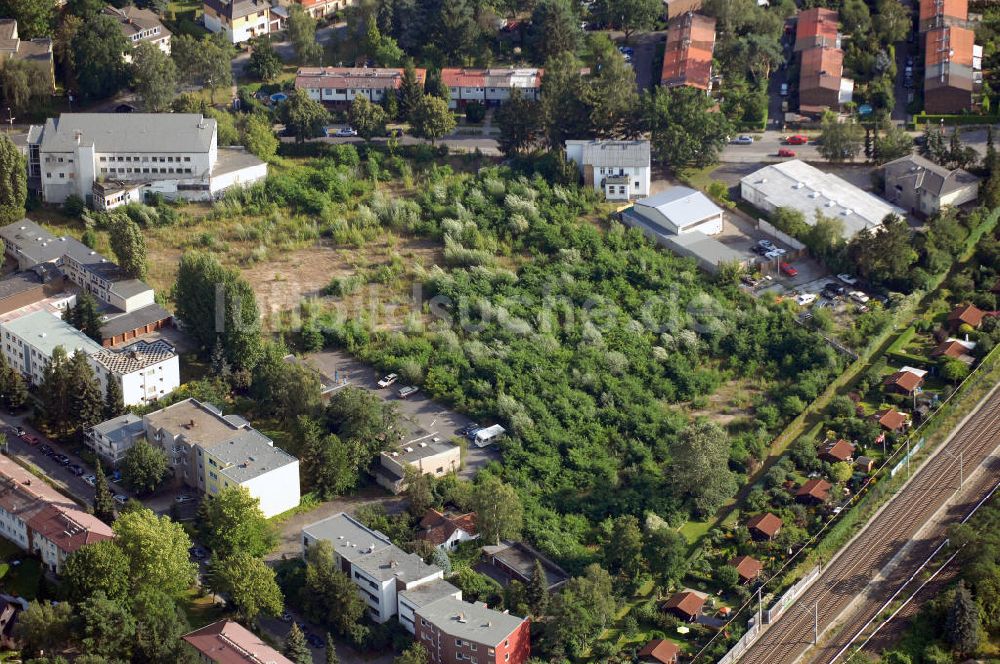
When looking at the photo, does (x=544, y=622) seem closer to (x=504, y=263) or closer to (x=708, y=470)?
(x=708, y=470)

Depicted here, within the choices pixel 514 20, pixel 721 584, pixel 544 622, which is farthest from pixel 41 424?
pixel 514 20

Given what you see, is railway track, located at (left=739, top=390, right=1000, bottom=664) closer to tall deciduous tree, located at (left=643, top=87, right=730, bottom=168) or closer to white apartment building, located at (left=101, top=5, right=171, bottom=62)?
tall deciduous tree, located at (left=643, top=87, right=730, bottom=168)

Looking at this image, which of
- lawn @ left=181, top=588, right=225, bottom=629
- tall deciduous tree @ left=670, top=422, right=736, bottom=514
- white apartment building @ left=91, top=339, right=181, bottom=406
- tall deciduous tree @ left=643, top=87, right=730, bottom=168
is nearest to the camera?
lawn @ left=181, top=588, right=225, bottom=629

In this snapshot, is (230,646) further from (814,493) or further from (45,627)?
(814,493)

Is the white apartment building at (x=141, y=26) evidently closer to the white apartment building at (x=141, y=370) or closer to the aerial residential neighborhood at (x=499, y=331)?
the aerial residential neighborhood at (x=499, y=331)

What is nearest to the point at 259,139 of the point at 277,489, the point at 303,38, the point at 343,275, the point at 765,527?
the point at 343,275

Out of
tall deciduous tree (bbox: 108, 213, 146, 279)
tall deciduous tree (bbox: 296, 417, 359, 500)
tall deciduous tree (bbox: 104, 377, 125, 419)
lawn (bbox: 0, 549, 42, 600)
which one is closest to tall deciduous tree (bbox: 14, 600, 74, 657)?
lawn (bbox: 0, 549, 42, 600)
